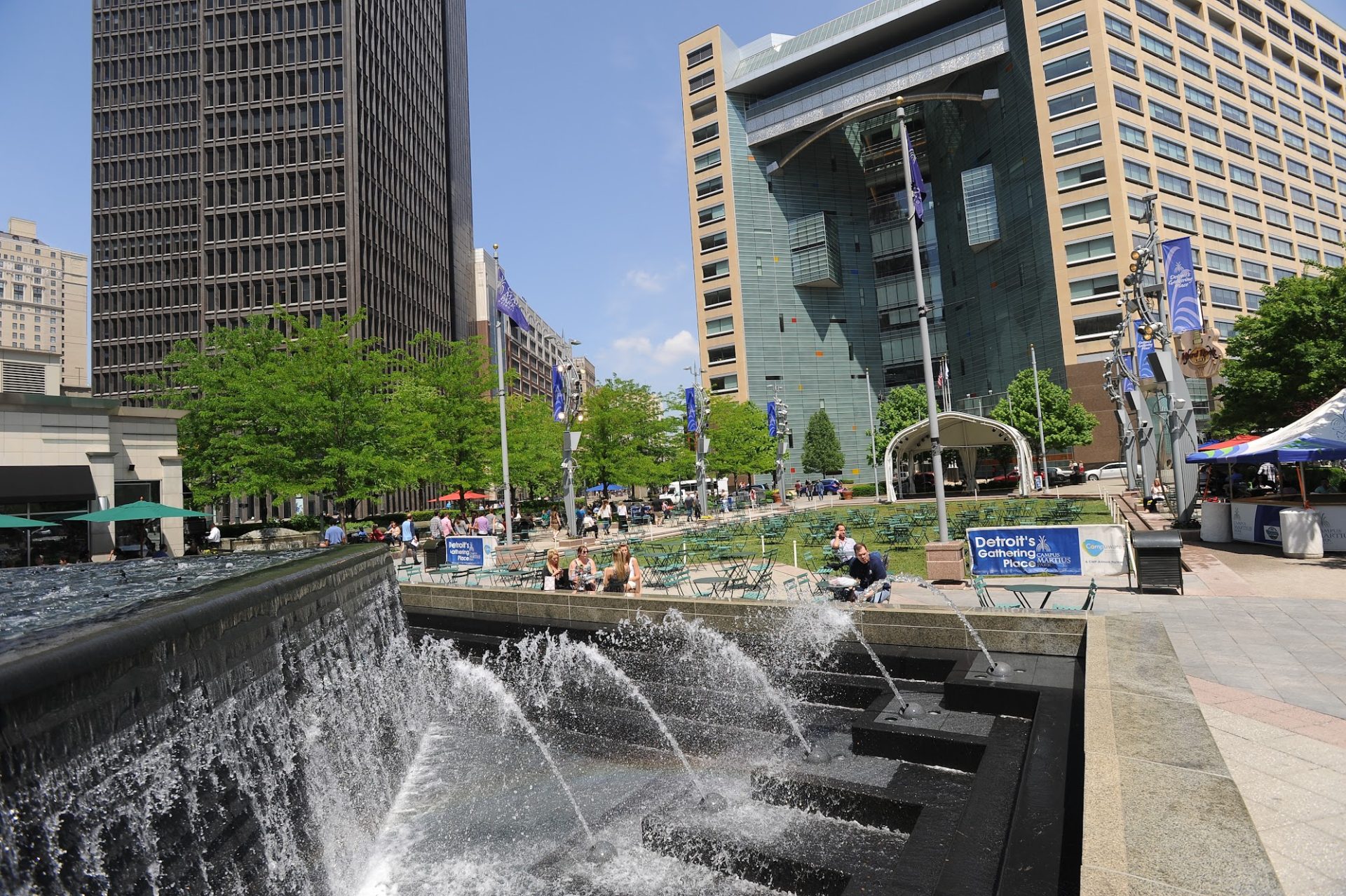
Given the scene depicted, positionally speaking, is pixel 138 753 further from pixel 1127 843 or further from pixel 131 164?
pixel 131 164

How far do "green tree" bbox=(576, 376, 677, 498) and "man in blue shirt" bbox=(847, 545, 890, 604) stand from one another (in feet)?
98.8

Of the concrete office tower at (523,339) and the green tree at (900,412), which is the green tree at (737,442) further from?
the concrete office tower at (523,339)

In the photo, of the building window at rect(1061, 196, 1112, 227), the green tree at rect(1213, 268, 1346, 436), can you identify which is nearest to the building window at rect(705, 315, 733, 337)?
the building window at rect(1061, 196, 1112, 227)

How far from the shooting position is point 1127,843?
3602 millimetres

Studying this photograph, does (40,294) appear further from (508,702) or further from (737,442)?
(508,702)

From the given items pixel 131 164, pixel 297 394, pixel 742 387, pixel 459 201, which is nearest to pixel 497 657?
pixel 297 394

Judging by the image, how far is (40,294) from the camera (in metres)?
176

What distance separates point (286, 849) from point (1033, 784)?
5719 millimetres

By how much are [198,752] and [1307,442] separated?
21.8 meters

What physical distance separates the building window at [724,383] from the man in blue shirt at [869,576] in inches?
2840

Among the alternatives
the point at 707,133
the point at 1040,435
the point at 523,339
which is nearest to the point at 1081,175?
the point at 1040,435

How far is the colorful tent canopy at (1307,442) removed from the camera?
16.6 m

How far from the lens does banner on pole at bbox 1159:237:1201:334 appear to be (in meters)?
22.0

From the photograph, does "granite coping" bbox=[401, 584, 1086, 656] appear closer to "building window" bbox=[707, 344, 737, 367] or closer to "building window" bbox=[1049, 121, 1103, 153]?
"building window" bbox=[1049, 121, 1103, 153]
